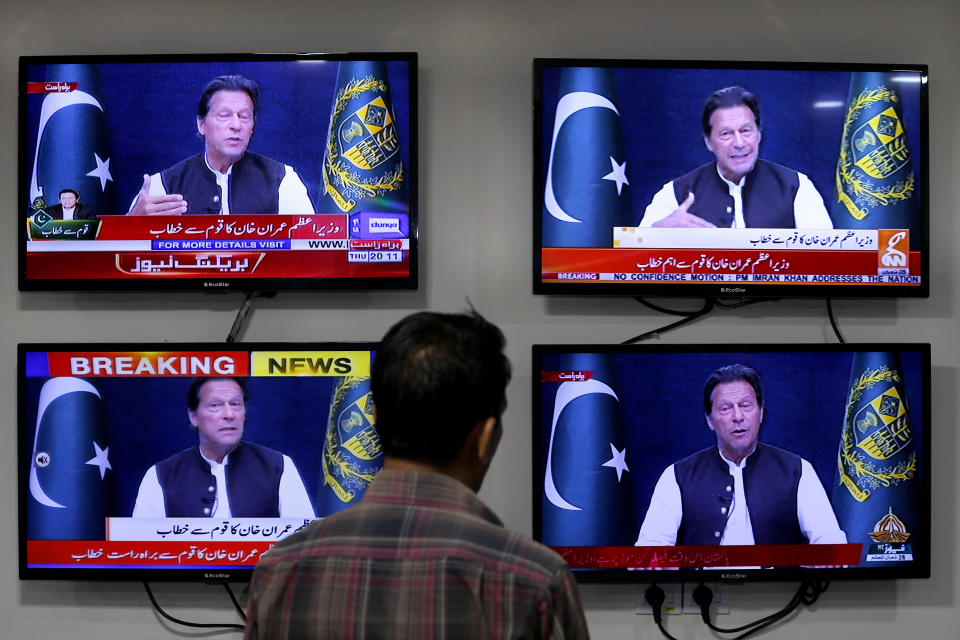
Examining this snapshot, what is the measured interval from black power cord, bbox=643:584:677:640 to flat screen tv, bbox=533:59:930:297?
773 millimetres

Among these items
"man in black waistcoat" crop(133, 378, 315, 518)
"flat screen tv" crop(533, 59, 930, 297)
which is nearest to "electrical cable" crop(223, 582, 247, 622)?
"man in black waistcoat" crop(133, 378, 315, 518)

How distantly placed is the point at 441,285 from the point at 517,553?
55.9 inches

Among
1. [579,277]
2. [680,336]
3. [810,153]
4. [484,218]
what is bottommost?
[680,336]

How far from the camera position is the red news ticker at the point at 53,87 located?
246cm

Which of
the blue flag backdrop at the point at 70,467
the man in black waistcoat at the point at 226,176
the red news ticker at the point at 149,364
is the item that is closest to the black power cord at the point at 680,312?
the man in black waistcoat at the point at 226,176

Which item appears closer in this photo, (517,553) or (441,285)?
(517,553)

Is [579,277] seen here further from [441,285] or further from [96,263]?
[96,263]

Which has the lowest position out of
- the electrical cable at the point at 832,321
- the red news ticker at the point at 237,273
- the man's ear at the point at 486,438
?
the man's ear at the point at 486,438

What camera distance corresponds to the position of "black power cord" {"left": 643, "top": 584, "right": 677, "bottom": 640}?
2.44 m

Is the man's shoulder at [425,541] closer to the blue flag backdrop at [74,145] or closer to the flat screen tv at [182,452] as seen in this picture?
the flat screen tv at [182,452]

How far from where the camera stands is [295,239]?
243 cm

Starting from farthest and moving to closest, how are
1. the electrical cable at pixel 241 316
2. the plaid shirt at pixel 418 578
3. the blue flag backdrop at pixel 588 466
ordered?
the electrical cable at pixel 241 316, the blue flag backdrop at pixel 588 466, the plaid shirt at pixel 418 578

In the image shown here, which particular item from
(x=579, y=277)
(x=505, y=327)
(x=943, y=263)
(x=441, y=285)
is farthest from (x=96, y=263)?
(x=943, y=263)

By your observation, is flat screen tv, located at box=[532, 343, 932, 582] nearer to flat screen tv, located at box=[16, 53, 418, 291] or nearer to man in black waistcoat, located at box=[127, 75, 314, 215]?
flat screen tv, located at box=[16, 53, 418, 291]
